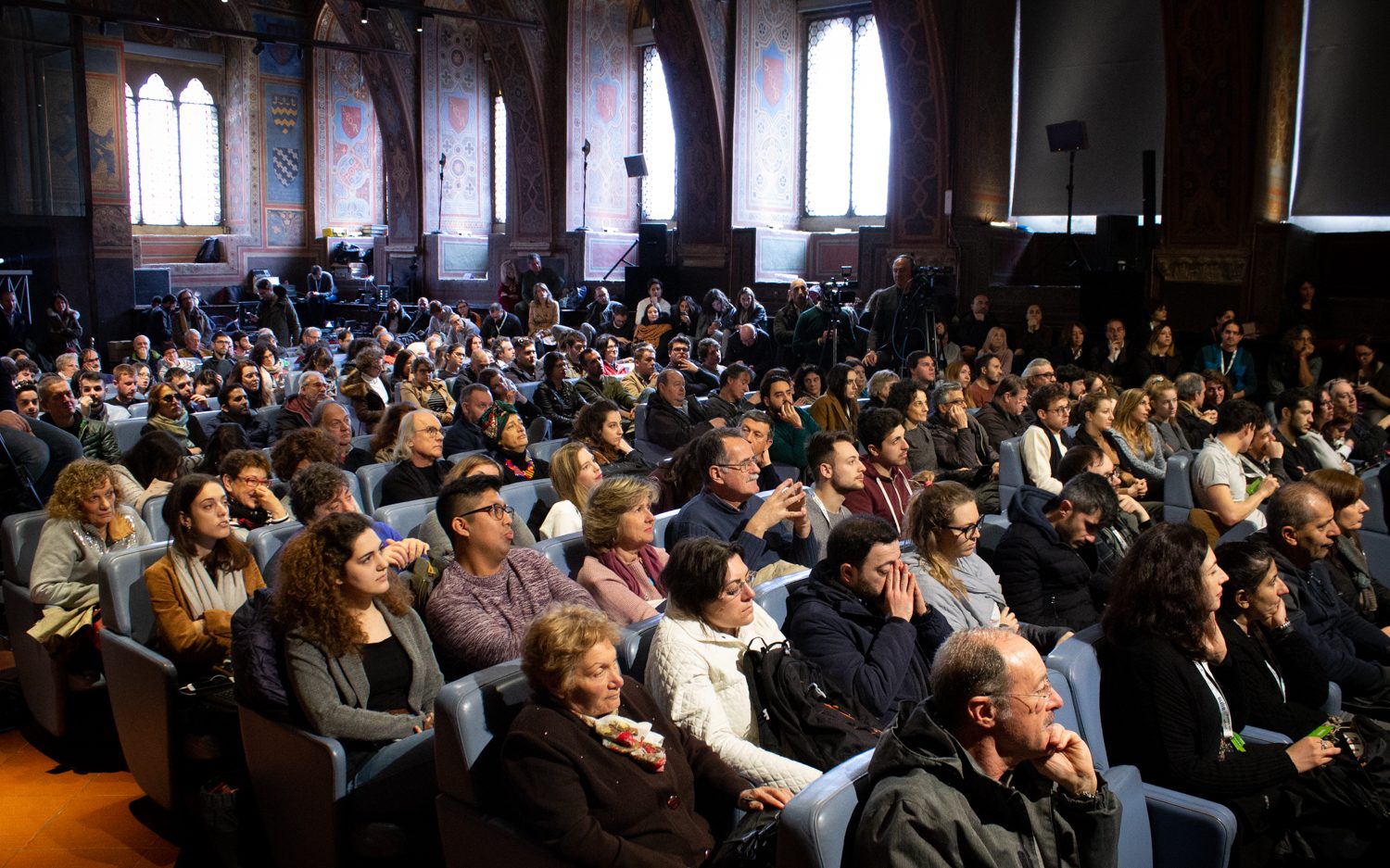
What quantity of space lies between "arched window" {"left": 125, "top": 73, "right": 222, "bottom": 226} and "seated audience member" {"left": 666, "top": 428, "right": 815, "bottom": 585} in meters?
19.9

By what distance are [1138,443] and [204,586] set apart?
4536mm

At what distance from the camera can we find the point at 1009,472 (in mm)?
5516

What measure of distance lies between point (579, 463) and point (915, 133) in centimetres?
876

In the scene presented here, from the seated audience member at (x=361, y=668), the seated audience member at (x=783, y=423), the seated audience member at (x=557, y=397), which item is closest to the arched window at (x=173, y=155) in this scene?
the seated audience member at (x=557, y=397)

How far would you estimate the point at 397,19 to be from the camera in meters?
18.2

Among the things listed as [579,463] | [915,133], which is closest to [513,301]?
[915,133]

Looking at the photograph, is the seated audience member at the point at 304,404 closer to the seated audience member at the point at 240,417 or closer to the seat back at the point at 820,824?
the seated audience member at the point at 240,417

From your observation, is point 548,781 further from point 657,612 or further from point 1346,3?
point 1346,3

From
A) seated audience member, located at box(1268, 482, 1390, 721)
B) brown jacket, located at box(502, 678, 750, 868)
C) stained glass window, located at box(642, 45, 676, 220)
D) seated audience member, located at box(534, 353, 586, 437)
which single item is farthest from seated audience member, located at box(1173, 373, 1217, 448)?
stained glass window, located at box(642, 45, 676, 220)

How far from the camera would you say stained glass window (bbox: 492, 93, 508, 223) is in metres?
19.4

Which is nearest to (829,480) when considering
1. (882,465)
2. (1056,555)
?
(882,465)

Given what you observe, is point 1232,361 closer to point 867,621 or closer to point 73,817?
point 867,621

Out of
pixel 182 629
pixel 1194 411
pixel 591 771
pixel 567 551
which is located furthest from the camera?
pixel 1194 411

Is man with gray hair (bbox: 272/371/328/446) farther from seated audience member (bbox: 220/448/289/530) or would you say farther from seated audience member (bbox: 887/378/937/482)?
seated audience member (bbox: 887/378/937/482)
